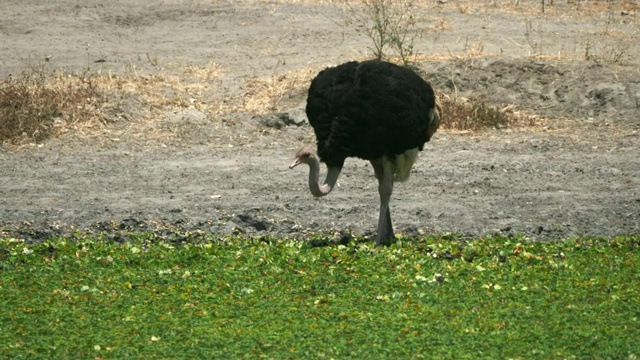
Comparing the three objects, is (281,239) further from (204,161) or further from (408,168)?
(204,161)

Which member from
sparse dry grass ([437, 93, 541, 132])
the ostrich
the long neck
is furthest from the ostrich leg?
sparse dry grass ([437, 93, 541, 132])

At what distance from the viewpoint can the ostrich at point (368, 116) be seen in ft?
35.8

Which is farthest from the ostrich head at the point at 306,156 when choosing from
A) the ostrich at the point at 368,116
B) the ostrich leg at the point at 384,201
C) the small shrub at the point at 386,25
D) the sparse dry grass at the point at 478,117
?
the small shrub at the point at 386,25

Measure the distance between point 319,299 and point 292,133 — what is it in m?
6.94

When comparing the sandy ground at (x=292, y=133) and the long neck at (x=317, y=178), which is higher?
the long neck at (x=317, y=178)

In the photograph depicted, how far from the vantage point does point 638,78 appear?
17.1m

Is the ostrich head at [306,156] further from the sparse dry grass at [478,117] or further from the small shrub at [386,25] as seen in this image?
the small shrub at [386,25]

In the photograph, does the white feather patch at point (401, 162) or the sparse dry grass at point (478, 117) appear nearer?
the white feather patch at point (401, 162)

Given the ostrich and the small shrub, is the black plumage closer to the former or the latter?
the ostrich

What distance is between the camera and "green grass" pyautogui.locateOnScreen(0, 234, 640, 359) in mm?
8094

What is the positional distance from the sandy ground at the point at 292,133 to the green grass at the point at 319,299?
94 centimetres

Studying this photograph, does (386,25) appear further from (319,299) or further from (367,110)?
(319,299)

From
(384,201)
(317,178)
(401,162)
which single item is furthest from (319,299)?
(401,162)

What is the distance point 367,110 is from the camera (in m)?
10.9
